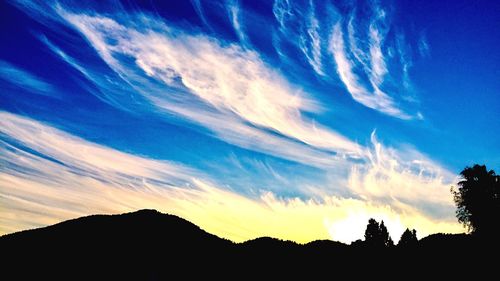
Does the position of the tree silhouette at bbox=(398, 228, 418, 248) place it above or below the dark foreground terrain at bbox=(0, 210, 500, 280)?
above

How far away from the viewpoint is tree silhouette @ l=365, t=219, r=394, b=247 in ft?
202

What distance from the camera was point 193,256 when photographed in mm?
55469

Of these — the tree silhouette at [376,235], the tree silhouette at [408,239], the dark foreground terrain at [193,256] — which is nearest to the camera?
the dark foreground terrain at [193,256]

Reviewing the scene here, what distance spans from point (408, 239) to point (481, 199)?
12.2 metres

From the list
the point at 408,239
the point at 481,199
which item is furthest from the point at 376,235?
the point at 481,199

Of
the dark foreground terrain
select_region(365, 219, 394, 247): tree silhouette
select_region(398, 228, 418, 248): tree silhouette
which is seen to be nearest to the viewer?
the dark foreground terrain

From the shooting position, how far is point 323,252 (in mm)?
59562

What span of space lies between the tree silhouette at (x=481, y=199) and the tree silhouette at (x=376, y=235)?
1270cm

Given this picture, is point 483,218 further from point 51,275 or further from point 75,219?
point 75,219

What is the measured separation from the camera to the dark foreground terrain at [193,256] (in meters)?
44.1

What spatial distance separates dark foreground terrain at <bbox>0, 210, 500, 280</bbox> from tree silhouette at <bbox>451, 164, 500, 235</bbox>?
3379 mm

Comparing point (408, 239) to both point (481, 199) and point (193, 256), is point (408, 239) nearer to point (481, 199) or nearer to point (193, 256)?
point (481, 199)

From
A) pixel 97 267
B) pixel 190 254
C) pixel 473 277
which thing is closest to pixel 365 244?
pixel 473 277

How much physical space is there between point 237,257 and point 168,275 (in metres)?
12.5
